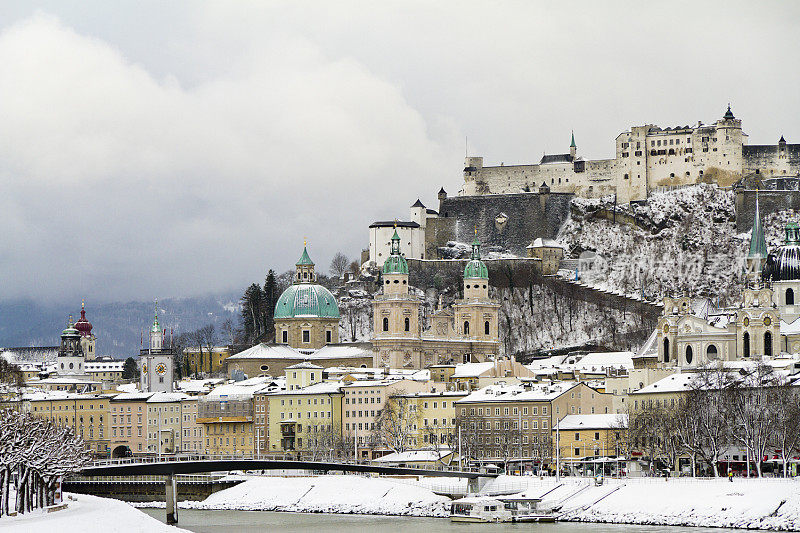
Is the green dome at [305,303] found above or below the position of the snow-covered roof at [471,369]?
above

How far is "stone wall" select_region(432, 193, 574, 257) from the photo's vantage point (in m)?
150

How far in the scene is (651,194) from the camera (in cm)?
14900

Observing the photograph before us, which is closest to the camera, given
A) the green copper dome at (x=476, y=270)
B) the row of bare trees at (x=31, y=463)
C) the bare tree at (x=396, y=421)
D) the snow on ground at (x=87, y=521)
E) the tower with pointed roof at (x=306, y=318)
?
the snow on ground at (x=87, y=521)

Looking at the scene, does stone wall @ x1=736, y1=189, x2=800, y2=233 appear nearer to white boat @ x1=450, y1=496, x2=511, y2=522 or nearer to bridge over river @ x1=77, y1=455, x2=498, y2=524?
bridge over river @ x1=77, y1=455, x2=498, y2=524

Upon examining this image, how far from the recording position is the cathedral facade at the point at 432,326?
403ft

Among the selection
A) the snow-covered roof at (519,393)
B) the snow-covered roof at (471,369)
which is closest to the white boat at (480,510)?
the snow-covered roof at (519,393)

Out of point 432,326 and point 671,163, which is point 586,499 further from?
point 671,163

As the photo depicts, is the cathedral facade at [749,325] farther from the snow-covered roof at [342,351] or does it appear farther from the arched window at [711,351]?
the snow-covered roof at [342,351]

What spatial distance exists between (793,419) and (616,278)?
2548 inches

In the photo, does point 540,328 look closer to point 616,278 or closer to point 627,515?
point 616,278

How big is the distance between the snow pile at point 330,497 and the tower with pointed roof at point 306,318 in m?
45.5

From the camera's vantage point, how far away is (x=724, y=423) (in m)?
80.2

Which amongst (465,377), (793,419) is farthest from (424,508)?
(465,377)

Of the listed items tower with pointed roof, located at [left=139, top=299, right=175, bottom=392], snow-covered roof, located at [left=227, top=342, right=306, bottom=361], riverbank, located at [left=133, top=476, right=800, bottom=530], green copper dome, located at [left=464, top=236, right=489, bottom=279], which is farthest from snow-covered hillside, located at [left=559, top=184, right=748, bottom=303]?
riverbank, located at [left=133, top=476, right=800, bottom=530]
